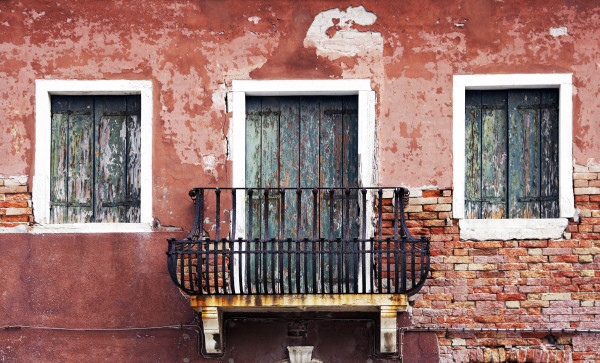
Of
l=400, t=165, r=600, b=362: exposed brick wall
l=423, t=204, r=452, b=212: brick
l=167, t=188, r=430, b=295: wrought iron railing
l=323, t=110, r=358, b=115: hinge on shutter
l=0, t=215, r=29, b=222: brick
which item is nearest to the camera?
l=167, t=188, r=430, b=295: wrought iron railing

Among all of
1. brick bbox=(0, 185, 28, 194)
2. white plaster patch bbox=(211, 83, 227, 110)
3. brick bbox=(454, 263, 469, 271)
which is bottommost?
brick bbox=(454, 263, 469, 271)

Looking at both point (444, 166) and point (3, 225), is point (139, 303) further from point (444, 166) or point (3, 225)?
point (444, 166)

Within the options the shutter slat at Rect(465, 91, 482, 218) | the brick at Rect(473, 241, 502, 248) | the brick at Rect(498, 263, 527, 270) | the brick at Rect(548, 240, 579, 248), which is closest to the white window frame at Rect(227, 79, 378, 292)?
the shutter slat at Rect(465, 91, 482, 218)

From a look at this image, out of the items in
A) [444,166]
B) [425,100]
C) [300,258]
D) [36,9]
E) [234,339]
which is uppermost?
[36,9]

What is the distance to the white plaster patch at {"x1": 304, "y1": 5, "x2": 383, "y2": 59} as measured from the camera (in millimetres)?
7801

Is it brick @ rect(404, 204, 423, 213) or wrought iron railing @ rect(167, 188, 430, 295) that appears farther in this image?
brick @ rect(404, 204, 423, 213)

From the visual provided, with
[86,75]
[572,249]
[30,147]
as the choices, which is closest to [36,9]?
[86,75]

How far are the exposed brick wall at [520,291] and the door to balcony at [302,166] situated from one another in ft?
2.86

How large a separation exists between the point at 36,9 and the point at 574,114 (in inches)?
188

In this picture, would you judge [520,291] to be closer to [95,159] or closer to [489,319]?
[489,319]

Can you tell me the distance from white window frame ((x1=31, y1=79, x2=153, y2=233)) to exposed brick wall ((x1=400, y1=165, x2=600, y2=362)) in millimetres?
2510

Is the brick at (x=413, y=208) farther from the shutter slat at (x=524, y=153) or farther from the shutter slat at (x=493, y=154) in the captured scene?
the shutter slat at (x=524, y=153)

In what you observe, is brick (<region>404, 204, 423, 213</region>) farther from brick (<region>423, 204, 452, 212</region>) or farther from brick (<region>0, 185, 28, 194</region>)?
brick (<region>0, 185, 28, 194</region>)

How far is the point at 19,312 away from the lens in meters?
7.73
